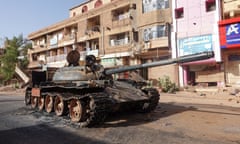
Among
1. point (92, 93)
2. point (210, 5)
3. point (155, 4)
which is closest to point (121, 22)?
point (155, 4)

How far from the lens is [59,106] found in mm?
11094

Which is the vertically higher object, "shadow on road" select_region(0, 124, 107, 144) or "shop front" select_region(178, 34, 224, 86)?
"shop front" select_region(178, 34, 224, 86)

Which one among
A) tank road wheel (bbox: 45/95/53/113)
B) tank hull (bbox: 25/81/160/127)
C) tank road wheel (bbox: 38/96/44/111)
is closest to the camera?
tank hull (bbox: 25/81/160/127)

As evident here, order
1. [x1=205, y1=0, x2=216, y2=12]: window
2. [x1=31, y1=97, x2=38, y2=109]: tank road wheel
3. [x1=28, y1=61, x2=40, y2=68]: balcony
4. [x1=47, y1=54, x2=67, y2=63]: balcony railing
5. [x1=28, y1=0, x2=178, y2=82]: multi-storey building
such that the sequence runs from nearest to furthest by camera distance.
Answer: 1. [x1=31, y1=97, x2=38, y2=109]: tank road wheel
2. [x1=205, y1=0, x2=216, y2=12]: window
3. [x1=28, y1=0, x2=178, y2=82]: multi-storey building
4. [x1=47, y1=54, x2=67, y2=63]: balcony railing
5. [x1=28, y1=61, x2=40, y2=68]: balcony

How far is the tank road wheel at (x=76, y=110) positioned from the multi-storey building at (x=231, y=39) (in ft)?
48.2

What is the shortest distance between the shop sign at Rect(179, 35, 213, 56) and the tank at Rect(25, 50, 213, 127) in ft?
35.5

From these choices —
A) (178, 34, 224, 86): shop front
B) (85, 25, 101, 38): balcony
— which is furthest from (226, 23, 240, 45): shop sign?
(85, 25, 101, 38): balcony

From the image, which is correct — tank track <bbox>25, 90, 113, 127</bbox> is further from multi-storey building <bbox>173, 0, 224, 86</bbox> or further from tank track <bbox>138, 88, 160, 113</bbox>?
multi-storey building <bbox>173, 0, 224, 86</bbox>

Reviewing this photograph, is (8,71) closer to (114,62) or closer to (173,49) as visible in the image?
(114,62)

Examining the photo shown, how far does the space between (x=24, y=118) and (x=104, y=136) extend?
16.2ft

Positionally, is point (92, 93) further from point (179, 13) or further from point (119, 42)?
point (119, 42)

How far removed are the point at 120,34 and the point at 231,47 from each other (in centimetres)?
1337

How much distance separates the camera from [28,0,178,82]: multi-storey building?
25500mm

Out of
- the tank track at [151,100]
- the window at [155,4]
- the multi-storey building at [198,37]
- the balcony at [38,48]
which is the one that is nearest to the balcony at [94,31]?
the window at [155,4]
